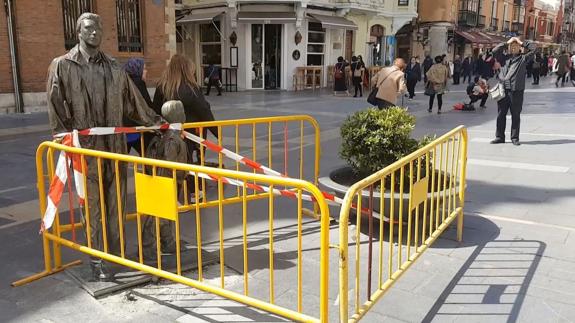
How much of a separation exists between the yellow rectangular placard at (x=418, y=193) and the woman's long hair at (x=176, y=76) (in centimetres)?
309

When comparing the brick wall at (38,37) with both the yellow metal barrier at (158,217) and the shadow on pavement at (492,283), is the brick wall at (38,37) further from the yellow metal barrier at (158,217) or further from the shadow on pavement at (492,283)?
the shadow on pavement at (492,283)

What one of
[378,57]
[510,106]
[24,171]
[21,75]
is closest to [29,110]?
[21,75]

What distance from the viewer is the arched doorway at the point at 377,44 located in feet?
99.0

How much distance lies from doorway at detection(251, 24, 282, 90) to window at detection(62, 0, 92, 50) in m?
9.96

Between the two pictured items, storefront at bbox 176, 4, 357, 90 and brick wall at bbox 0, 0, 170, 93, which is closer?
brick wall at bbox 0, 0, 170, 93

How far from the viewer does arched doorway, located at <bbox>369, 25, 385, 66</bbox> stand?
30.2 metres

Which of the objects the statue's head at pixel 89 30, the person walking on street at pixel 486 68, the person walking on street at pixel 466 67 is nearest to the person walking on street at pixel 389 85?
the statue's head at pixel 89 30

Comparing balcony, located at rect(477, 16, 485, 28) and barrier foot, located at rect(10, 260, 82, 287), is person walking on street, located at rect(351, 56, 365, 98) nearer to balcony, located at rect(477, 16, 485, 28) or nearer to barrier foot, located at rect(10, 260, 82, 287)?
barrier foot, located at rect(10, 260, 82, 287)

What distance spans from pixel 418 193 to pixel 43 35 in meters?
13.7

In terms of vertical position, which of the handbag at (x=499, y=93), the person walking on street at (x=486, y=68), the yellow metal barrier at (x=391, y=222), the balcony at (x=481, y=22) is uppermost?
the balcony at (x=481, y=22)

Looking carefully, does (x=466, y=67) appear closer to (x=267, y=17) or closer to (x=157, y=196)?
(x=267, y=17)

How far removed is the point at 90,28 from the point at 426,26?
35932 millimetres

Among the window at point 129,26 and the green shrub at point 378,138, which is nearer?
the green shrub at point 378,138

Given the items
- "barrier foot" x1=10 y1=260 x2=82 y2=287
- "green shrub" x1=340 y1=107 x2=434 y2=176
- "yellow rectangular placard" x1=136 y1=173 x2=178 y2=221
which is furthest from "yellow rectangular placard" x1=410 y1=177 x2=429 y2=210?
"barrier foot" x1=10 y1=260 x2=82 y2=287
